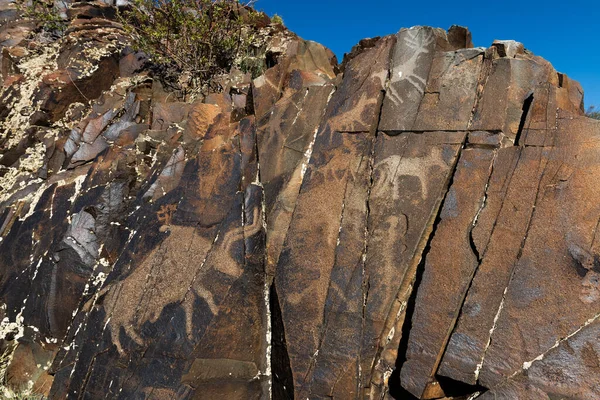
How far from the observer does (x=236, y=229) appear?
439 centimetres

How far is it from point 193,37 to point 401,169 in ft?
19.5

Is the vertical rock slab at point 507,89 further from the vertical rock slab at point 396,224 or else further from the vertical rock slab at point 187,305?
the vertical rock slab at point 187,305

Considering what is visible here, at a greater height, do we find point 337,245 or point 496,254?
point 496,254

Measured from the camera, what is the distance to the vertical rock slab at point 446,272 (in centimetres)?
320

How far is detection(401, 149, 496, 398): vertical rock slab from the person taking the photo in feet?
10.5

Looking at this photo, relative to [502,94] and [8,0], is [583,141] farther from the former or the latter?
[8,0]

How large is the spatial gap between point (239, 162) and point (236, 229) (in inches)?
34.2

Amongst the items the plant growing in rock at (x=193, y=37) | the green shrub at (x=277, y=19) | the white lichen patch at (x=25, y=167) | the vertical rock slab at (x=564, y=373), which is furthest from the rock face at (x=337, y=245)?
the green shrub at (x=277, y=19)

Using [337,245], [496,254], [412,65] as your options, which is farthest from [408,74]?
[496,254]

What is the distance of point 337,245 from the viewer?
3900 millimetres

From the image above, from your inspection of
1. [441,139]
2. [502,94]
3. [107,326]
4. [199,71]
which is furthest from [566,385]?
[199,71]

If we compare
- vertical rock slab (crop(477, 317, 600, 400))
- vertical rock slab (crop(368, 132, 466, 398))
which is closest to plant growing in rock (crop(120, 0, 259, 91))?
vertical rock slab (crop(368, 132, 466, 398))

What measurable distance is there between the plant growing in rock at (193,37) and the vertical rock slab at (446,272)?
583 cm

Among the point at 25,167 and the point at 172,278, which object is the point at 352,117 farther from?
the point at 25,167
